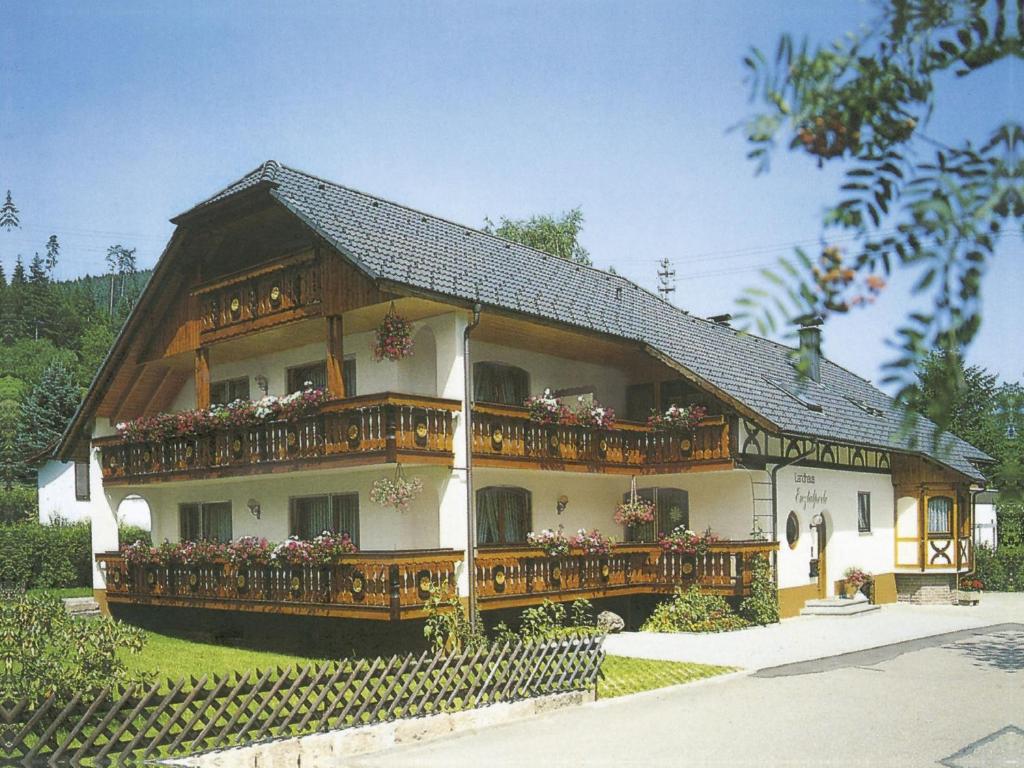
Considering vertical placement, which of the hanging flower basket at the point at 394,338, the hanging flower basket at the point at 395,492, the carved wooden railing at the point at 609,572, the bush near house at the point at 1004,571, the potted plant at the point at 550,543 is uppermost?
the hanging flower basket at the point at 394,338

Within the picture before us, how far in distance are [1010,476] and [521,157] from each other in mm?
4363

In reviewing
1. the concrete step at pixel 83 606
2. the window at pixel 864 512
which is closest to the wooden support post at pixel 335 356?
the concrete step at pixel 83 606

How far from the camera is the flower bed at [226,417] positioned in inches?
782

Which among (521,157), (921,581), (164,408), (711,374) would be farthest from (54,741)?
(921,581)

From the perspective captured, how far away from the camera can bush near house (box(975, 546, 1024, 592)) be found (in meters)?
36.2

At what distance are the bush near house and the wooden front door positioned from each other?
37.5ft

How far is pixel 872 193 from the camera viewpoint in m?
2.77

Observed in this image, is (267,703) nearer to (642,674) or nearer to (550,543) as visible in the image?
(642,674)

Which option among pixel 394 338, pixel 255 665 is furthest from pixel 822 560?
pixel 255 665

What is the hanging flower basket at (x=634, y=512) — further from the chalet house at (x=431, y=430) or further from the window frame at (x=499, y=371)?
the window frame at (x=499, y=371)

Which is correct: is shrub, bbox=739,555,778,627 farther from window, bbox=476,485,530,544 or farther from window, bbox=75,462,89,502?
window, bbox=75,462,89,502

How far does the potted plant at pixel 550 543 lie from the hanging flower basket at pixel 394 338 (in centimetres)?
435

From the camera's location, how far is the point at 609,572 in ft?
74.1

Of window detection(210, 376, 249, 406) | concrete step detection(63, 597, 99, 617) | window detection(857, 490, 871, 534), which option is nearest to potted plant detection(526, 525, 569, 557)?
window detection(210, 376, 249, 406)
